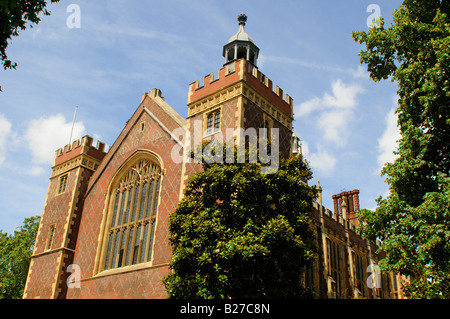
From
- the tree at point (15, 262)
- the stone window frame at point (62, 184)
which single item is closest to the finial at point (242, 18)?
the stone window frame at point (62, 184)

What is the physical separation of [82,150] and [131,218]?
806 cm

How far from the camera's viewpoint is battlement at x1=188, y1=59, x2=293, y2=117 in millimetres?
20766

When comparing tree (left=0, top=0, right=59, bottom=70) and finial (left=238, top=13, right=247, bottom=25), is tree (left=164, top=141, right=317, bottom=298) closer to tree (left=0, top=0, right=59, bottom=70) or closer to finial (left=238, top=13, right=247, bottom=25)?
tree (left=0, top=0, right=59, bottom=70)

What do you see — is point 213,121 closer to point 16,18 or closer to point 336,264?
point 16,18

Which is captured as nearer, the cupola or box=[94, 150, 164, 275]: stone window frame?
box=[94, 150, 164, 275]: stone window frame

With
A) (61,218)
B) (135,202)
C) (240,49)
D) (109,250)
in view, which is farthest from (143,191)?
(240,49)

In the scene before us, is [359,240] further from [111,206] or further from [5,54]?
[5,54]

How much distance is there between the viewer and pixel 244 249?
12844 mm

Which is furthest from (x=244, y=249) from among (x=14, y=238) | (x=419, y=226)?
(x=14, y=238)

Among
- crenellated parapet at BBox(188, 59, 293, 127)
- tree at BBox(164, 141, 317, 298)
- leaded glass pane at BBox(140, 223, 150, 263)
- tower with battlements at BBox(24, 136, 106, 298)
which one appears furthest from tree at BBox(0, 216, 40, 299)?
tree at BBox(164, 141, 317, 298)

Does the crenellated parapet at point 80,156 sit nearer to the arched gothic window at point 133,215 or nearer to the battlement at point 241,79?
the arched gothic window at point 133,215

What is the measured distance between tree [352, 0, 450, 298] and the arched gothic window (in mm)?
11321

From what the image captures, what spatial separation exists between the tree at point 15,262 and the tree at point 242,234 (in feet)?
88.9
